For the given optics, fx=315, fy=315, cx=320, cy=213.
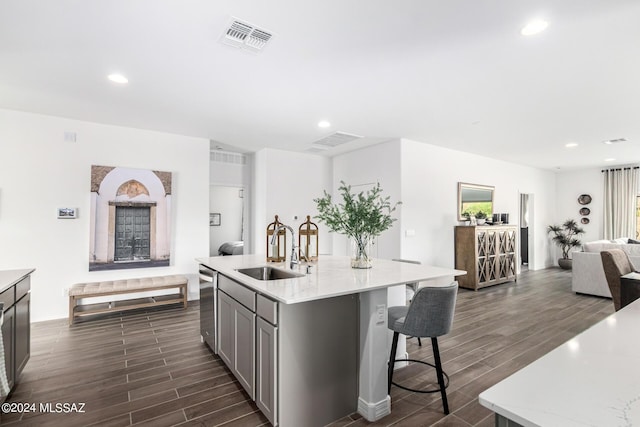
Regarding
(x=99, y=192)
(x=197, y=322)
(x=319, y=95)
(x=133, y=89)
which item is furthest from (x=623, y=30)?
(x=99, y=192)

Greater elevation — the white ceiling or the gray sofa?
the white ceiling

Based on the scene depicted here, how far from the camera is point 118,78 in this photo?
3125 mm

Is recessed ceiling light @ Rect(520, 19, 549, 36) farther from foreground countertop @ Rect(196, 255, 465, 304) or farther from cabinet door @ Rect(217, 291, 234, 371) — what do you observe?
cabinet door @ Rect(217, 291, 234, 371)

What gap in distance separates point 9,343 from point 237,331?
156cm

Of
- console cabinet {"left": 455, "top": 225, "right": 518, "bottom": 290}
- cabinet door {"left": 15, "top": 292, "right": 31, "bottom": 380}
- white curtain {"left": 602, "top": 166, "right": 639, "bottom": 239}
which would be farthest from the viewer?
white curtain {"left": 602, "top": 166, "right": 639, "bottom": 239}

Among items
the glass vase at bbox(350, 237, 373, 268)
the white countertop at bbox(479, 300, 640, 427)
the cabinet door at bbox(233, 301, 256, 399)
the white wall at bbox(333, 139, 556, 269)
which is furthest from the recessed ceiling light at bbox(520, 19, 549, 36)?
the white wall at bbox(333, 139, 556, 269)

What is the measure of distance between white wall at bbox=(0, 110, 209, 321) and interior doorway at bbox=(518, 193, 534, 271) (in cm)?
883

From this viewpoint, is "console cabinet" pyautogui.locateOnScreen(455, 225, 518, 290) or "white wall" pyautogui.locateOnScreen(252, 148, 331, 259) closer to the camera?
"console cabinet" pyautogui.locateOnScreen(455, 225, 518, 290)

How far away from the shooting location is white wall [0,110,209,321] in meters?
4.07

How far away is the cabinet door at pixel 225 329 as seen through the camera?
8.39 ft

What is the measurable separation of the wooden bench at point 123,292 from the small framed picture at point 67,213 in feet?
3.09

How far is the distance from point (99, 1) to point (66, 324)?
153 inches

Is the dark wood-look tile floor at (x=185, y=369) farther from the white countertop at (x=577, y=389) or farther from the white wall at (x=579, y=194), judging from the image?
the white wall at (x=579, y=194)

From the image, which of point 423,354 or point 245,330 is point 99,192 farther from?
point 423,354
